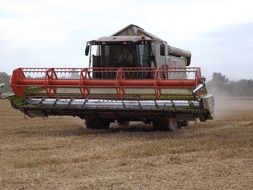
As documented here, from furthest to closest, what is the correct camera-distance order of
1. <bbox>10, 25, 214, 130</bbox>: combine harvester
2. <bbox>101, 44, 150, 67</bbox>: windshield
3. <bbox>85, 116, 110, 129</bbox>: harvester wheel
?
<bbox>85, 116, 110, 129</bbox>: harvester wheel
<bbox>101, 44, 150, 67</bbox>: windshield
<bbox>10, 25, 214, 130</bbox>: combine harvester

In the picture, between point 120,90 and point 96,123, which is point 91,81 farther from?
point 96,123

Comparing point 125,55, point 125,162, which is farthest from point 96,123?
point 125,162

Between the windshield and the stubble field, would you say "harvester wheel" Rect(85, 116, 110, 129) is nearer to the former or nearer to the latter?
the windshield

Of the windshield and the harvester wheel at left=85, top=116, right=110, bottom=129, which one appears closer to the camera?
the windshield

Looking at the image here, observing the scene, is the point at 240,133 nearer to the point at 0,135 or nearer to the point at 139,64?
the point at 139,64

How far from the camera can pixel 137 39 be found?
14242 millimetres

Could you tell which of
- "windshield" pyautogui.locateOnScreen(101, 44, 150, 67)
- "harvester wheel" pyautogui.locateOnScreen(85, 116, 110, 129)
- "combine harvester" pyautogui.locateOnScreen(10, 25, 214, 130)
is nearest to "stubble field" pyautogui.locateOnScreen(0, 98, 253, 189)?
"combine harvester" pyautogui.locateOnScreen(10, 25, 214, 130)

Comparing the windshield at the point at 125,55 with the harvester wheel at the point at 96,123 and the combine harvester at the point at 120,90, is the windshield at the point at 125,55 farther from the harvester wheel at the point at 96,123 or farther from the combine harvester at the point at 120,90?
the harvester wheel at the point at 96,123

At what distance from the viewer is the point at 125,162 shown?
7.96m

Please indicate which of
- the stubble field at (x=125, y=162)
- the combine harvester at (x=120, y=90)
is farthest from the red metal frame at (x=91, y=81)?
the stubble field at (x=125, y=162)

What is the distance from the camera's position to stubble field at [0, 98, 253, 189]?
21.1 feet

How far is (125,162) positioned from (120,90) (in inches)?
178

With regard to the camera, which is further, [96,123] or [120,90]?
[96,123]

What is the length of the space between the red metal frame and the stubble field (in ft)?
3.90
